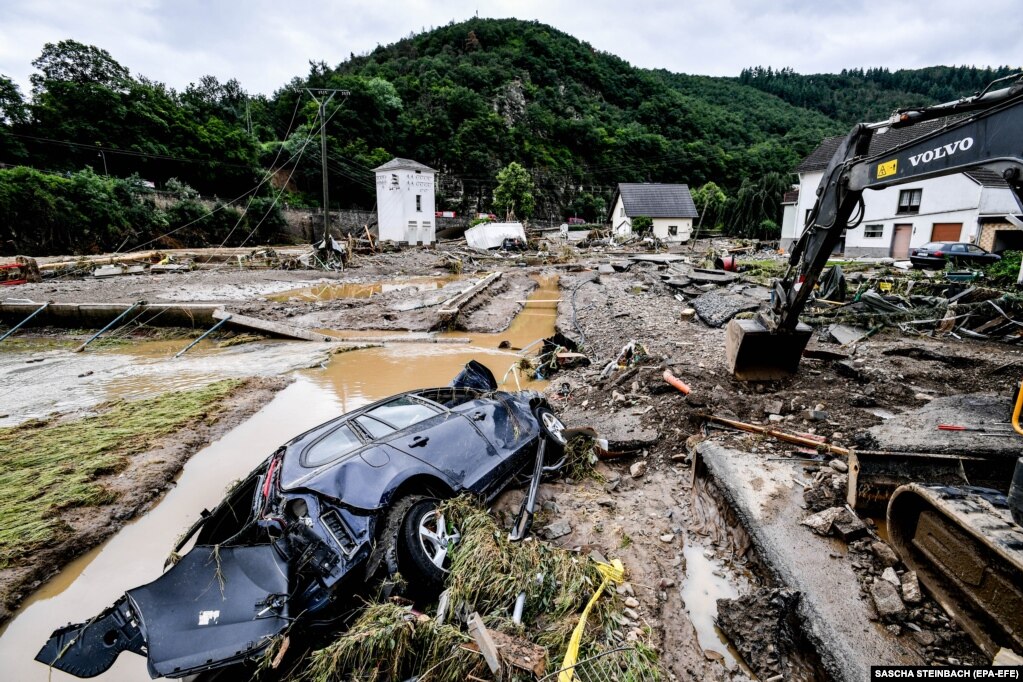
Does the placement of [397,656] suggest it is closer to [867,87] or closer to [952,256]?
[952,256]

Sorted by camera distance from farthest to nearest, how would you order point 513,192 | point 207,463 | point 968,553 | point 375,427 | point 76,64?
point 513,192 → point 76,64 → point 207,463 → point 375,427 → point 968,553

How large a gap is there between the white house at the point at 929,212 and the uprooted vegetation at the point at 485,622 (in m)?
19.2

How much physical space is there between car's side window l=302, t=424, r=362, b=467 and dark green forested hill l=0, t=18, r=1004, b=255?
1162 inches

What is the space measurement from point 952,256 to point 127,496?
80.3ft

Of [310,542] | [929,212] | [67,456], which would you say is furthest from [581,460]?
[929,212]

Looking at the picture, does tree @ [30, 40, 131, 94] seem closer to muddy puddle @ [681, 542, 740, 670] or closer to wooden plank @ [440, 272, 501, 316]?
wooden plank @ [440, 272, 501, 316]

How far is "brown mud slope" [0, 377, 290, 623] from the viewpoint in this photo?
4.09 meters

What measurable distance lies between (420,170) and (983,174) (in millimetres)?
37645

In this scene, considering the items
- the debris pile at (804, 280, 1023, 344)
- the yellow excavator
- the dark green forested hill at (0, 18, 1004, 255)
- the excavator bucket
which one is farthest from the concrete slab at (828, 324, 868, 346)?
the dark green forested hill at (0, 18, 1004, 255)

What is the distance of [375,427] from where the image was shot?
416 cm

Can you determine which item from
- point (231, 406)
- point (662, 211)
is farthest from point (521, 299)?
point (662, 211)

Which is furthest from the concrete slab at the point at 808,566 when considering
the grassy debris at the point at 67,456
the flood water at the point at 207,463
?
the grassy debris at the point at 67,456

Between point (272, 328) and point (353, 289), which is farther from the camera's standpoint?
point (353, 289)

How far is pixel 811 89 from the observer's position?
4232 inches
